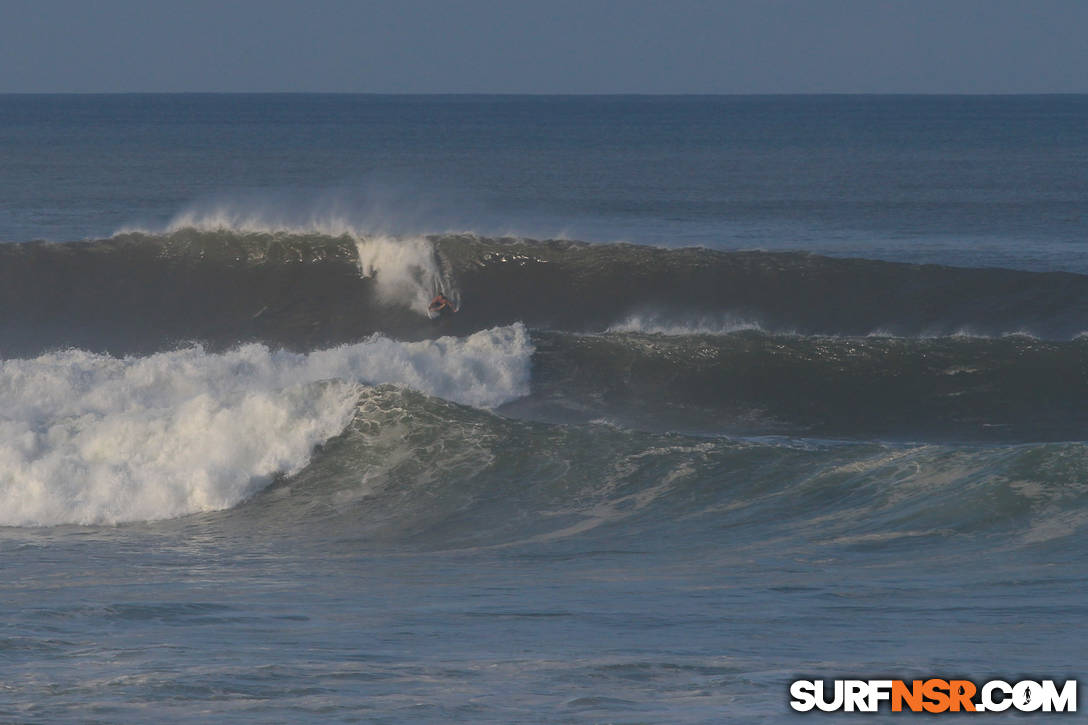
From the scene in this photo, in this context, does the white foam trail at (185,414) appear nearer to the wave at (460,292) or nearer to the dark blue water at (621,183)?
the wave at (460,292)

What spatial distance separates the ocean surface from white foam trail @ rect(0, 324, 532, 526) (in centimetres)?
5

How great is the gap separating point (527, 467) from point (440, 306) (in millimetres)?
10392

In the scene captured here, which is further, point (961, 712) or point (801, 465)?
point (801, 465)

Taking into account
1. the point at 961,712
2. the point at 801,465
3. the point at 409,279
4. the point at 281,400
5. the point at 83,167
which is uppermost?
the point at 83,167

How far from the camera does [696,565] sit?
11094 millimetres

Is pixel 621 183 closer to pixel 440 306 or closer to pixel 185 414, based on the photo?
pixel 440 306

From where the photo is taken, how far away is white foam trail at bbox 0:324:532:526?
13.8m

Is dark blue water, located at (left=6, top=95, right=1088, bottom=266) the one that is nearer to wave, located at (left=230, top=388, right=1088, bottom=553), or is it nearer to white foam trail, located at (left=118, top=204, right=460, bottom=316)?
white foam trail, located at (left=118, top=204, right=460, bottom=316)

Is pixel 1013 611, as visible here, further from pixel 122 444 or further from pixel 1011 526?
pixel 122 444

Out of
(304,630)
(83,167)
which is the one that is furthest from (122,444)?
(83,167)

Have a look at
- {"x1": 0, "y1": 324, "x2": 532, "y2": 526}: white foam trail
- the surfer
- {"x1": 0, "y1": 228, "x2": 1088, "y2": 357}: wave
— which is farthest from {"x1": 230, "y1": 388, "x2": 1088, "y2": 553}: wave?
the surfer

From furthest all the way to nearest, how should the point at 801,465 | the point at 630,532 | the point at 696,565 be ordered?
the point at 801,465 → the point at 630,532 → the point at 696,565

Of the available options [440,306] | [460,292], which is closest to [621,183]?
[460,292]

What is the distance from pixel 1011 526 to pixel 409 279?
15305 mm
